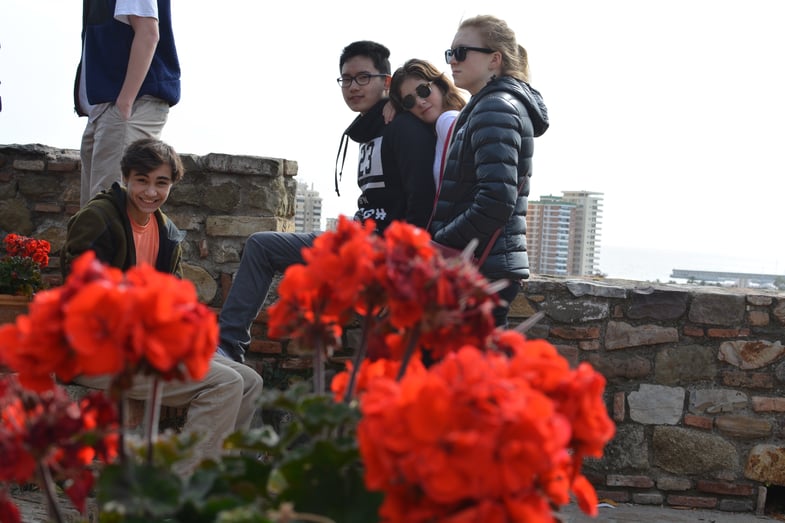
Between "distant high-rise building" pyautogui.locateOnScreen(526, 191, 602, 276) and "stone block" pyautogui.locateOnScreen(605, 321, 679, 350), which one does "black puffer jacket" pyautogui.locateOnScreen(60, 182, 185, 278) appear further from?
"distant high-rise building" pyautogui.locateOnScreen(526, 191, 602, 276)

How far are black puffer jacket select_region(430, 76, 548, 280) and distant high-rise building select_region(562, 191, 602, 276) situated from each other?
118 feet

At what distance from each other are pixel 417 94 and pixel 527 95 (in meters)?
0.52

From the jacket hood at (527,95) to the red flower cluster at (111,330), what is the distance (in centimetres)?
221

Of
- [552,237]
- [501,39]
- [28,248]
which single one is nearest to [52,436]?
→ [501,39]

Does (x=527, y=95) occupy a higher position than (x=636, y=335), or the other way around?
(x=527, y=95)

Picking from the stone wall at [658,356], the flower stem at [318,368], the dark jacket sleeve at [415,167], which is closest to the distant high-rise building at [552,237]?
the stone wall at [658,356]

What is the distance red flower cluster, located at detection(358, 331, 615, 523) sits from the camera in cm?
75

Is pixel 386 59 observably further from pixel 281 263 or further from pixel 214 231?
pixel 214 231

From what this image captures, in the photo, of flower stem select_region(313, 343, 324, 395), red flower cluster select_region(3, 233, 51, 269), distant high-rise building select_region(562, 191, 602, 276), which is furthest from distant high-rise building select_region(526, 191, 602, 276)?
flower stem select_region(313, 343, 324, 395)

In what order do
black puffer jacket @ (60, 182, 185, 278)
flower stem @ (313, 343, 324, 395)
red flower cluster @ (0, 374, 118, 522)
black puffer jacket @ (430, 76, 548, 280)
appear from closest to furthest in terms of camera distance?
red flower cluster @ (0, 374, 118, 522)
flower stem @ (313, 343, 324, 395)
black puffer jacket @ (430, 76, 548, 280)
black puffer jacket @ (60, 182, 185, 278)

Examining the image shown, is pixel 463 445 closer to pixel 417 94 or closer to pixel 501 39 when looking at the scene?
pixel 501 39

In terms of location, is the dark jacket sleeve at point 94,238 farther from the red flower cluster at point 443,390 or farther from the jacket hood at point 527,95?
the red flower cluster at point 443,390

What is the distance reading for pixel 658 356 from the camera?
420 cm

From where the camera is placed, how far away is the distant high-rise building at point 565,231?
38031 millimetres
